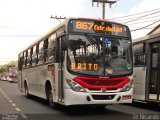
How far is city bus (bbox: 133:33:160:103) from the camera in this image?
15.6 m

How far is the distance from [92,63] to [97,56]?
32cm

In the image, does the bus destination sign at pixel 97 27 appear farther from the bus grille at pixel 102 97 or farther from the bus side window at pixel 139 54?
the bus side window at pixel 139 54

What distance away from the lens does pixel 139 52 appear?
17.3 metres

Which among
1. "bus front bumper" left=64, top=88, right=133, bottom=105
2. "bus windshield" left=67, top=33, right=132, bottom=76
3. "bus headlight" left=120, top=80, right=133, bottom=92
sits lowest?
"bus front bumper" left=64, top=88, right=133, bottom=105

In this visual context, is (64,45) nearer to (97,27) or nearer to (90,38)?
(90,38)

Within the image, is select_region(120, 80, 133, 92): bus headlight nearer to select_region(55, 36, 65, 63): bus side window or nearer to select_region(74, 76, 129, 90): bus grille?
select_region(74, 76, 129, 90): bus grille

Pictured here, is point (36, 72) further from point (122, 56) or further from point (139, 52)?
point (122, 56)

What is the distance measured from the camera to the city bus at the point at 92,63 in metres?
13.2

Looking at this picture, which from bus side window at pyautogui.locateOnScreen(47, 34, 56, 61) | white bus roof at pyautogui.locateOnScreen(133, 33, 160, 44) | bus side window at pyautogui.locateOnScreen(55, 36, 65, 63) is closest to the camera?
bus side window at pyautogui.locateOnScreen(55, 36, 65, 63)

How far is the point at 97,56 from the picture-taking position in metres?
13.6

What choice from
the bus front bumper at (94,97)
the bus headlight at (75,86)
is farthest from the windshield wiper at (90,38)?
the bus front bumper at (94,97)

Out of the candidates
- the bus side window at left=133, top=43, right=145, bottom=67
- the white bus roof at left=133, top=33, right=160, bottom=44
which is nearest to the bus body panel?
the bus side window at left=133, top=43, right=145, bottom=67

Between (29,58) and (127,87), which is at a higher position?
(29,58)

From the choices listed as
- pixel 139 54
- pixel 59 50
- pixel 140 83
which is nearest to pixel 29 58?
pixel 139 54
